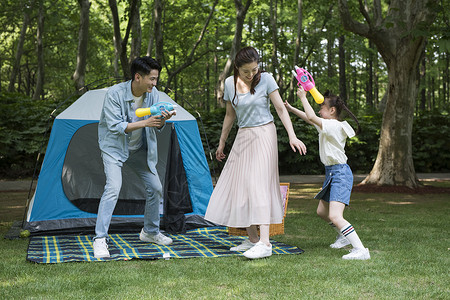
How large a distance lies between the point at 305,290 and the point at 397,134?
290 inches

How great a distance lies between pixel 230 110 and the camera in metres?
4.46

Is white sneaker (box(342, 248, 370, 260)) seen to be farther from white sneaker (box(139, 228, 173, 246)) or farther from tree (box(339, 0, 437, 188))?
tree (box(339, 0, 437, 188))

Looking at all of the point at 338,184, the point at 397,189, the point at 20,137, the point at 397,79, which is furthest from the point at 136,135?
the point at 20,137

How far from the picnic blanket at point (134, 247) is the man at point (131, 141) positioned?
18 cm

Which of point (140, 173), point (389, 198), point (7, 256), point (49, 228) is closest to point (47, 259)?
point (7, 256)

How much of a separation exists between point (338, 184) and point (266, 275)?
114cm

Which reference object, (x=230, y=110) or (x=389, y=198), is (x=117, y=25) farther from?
(x=230, y=110)

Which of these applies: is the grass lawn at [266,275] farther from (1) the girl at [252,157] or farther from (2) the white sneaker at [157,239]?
(2) the white sneaker at [157,239]

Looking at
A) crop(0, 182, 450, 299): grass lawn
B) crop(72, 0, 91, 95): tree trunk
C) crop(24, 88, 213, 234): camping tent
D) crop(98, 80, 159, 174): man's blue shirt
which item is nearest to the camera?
crop(0, 182, 450, 299): grass lawn

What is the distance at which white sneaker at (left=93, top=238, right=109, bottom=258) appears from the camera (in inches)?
160

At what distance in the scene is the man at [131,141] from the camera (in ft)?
14.1

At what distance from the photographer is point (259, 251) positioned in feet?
13.1

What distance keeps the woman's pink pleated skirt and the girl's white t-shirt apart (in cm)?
42

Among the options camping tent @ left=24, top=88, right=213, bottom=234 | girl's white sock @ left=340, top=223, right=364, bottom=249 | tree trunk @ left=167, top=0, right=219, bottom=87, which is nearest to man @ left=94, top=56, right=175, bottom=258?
camping tent @ left=24, top=88, right=213, bottom=234
